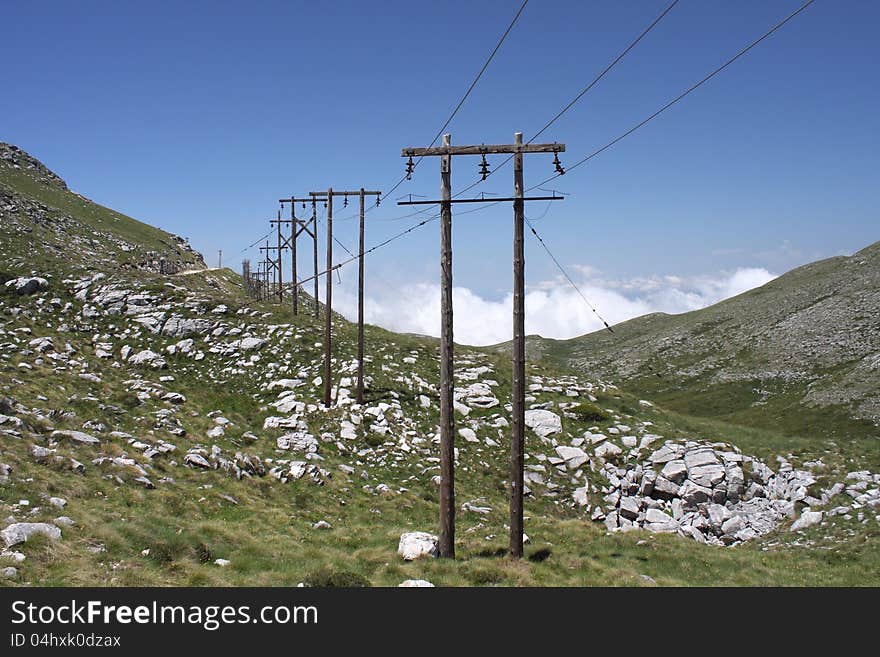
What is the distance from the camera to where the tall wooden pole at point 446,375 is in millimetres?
14492

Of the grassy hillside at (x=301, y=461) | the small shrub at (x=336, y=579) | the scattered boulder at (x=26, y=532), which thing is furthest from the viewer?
the grassy hillside at (x=301, y=461)

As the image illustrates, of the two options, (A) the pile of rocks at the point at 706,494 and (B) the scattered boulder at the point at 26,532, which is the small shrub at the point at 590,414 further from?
(B) the scattered boulder at the point at 26,532

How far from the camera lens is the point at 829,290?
98.8 m

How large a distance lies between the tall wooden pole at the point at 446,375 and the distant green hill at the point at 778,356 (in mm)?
54728

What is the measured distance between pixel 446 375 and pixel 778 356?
88.8 metres

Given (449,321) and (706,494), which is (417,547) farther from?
(706,494)

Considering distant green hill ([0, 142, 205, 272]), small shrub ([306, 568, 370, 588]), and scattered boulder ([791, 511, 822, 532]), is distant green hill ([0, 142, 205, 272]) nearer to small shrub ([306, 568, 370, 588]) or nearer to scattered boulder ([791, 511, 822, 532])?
small shrub ([306, 568, 370, 588])

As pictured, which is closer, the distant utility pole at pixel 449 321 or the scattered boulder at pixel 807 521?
the distant utility pole at pixel 449 321

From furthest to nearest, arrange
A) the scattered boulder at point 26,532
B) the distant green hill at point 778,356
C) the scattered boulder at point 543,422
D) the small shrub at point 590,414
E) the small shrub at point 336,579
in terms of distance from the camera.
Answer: the distant green hill at point 778,356
the small shrub at point 590,414
the scattered boulder at point 543,422
the small shrub at point 336,579
the scattered boulder at point 26,532

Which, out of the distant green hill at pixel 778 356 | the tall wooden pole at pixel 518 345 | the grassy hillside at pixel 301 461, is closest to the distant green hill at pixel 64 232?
the grassy hillside at pixel 301 461

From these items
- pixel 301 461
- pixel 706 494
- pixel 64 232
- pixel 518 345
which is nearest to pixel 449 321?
pixel 518 345

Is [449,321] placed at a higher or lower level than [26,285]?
lower

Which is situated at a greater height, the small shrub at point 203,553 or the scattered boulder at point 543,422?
the scattered boulder at point 543,422

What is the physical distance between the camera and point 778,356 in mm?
83500
